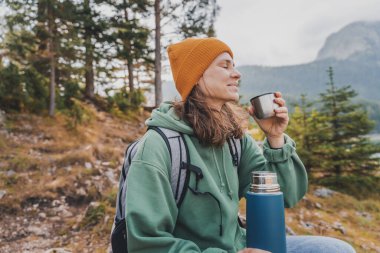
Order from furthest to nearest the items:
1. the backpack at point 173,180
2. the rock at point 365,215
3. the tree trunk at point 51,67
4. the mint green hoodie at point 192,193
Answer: the tree trunk at point 51,67 → the rock at point 365,215 → the backpack at point 173,180 → the mint green hoodie at point 192,193

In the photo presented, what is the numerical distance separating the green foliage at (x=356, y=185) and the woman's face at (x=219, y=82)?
39.8ft

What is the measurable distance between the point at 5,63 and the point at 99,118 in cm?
401

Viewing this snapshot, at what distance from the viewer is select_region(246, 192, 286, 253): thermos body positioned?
55.5 inches

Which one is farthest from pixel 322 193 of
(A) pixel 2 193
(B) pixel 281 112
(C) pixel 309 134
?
(B) pixel 281 112

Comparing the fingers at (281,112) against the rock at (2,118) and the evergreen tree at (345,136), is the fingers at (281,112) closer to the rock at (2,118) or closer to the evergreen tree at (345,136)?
the rock at (2,118)

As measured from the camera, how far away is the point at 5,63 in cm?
1118

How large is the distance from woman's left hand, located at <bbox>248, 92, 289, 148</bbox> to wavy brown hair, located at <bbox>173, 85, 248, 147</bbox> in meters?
0.17

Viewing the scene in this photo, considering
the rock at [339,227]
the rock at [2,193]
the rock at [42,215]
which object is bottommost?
the rock at [339,227]

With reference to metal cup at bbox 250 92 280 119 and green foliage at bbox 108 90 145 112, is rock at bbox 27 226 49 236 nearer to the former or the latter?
metal cup at bbox 250 92 280 119

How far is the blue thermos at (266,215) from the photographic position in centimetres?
141

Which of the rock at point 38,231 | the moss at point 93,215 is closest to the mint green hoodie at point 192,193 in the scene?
the moss at point 93,215

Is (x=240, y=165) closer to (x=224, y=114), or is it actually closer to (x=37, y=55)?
(x=224, y=114)

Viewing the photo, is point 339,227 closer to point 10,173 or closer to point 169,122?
point 169,122

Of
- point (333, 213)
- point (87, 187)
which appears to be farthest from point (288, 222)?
point (87, 187)
